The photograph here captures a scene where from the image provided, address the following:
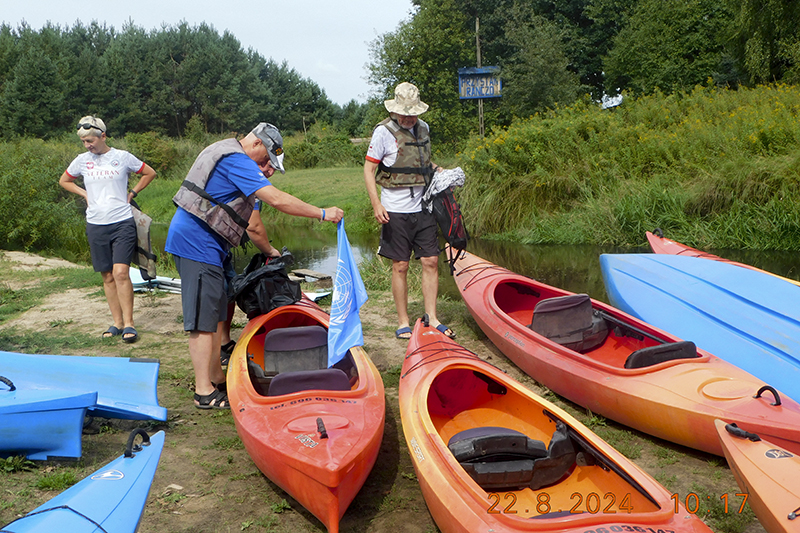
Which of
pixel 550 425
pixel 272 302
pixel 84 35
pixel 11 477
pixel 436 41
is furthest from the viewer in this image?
pixel 84 35

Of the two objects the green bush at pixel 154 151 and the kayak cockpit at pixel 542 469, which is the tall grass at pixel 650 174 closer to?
the kayak cockpit at pixel 542 469

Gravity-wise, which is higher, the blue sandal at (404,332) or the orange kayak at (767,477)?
the orange kayak at (767,477)

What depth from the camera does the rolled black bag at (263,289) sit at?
417 cm

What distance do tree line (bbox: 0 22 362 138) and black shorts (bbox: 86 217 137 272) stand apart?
31.3 metres

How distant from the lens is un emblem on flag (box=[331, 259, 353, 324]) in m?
3.59

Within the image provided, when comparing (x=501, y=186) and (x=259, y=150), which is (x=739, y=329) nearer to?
(x=259, y=150)

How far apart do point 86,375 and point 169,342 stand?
1532 millimetres

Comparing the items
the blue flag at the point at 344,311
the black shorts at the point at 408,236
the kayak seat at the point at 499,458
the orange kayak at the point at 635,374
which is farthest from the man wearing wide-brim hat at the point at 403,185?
the kayak seat at the point at 499,458

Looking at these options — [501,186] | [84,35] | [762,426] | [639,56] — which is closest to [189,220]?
[762,426]

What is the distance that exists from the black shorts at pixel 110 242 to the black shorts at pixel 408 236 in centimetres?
207

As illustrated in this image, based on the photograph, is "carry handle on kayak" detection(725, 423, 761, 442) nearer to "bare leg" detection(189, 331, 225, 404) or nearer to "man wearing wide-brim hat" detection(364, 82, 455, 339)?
"man wearing wide-brim hat" detection(364, 82, 455, 339)

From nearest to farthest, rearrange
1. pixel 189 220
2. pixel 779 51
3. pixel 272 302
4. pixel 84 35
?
pixel 189 220, pixel 272 302, pixel 779 51, pixel 84 35

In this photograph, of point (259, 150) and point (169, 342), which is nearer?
point (259, 150)

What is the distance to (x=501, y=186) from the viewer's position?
12094 mm
